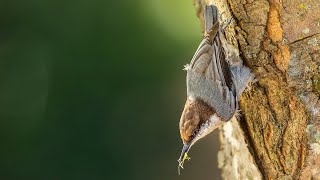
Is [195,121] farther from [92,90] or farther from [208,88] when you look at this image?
[92,90]

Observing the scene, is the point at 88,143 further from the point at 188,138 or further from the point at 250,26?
the point at 250,26

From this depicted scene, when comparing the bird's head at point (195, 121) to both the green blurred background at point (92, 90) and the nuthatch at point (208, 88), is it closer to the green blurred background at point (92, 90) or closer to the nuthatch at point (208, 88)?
the nuthatch at point (208, 88)

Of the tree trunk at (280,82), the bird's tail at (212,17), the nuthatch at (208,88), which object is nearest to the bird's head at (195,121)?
the nuthatch at (208,88)

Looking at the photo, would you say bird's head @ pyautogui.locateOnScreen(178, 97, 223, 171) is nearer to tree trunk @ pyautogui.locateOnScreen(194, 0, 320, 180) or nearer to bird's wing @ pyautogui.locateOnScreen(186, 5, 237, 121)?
bird's wing @ pyautogui.locateOnScreen(186, 5, 237, 121)

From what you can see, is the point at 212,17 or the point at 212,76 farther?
the point at 212,76

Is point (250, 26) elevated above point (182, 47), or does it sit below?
below

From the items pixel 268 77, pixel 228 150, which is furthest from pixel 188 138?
pixel 268 77

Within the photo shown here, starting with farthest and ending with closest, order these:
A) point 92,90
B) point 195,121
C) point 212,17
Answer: point 92,90, point 195,121, point 212,17

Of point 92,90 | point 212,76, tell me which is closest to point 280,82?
point 212,76
